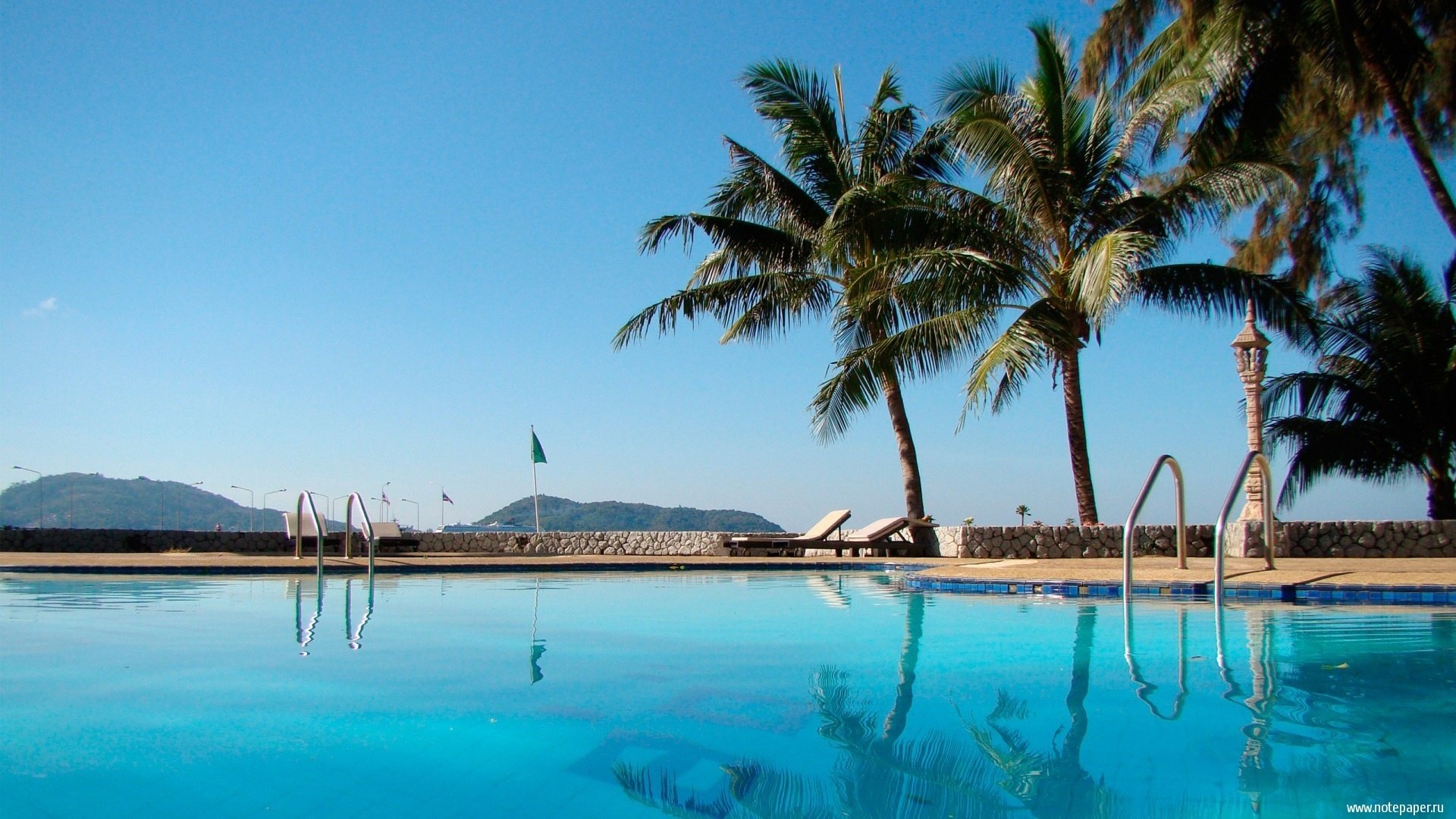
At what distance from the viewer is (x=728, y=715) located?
14.3 feet

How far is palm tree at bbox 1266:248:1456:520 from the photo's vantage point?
54.0ft

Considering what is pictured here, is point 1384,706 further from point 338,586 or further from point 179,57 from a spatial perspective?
point 179,57

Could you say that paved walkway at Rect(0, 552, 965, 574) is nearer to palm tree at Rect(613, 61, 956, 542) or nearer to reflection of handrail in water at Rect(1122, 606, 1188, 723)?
palm tree at Rect(613, 61, 956, 542)

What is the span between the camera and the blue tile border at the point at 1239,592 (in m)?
8.11

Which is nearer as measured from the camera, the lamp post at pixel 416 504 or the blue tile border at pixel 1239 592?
the blue tile border at pixel 1239 592

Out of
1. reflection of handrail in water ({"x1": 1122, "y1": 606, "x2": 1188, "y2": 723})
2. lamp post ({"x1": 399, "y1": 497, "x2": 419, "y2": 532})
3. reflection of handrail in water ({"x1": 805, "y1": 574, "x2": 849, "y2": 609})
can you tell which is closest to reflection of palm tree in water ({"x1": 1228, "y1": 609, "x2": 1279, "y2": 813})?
reflection of handrail in water ({"x1": 1122, "y1": 606, "x2": 1188, "y2": 723})

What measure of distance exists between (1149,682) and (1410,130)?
12.7 meters

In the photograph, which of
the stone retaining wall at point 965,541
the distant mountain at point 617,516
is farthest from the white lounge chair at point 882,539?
the distant mountain at point 617,516

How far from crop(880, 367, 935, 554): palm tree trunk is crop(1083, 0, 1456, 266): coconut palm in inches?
244

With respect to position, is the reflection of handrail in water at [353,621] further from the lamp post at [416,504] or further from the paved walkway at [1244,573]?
the lamp post at [416,504]

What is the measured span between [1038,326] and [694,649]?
933 centimetres

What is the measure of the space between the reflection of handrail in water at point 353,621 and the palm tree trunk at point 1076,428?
995 cm

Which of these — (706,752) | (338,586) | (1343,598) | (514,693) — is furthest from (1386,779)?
(338,586)

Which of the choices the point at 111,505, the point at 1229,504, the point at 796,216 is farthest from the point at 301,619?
the point at 111,505
